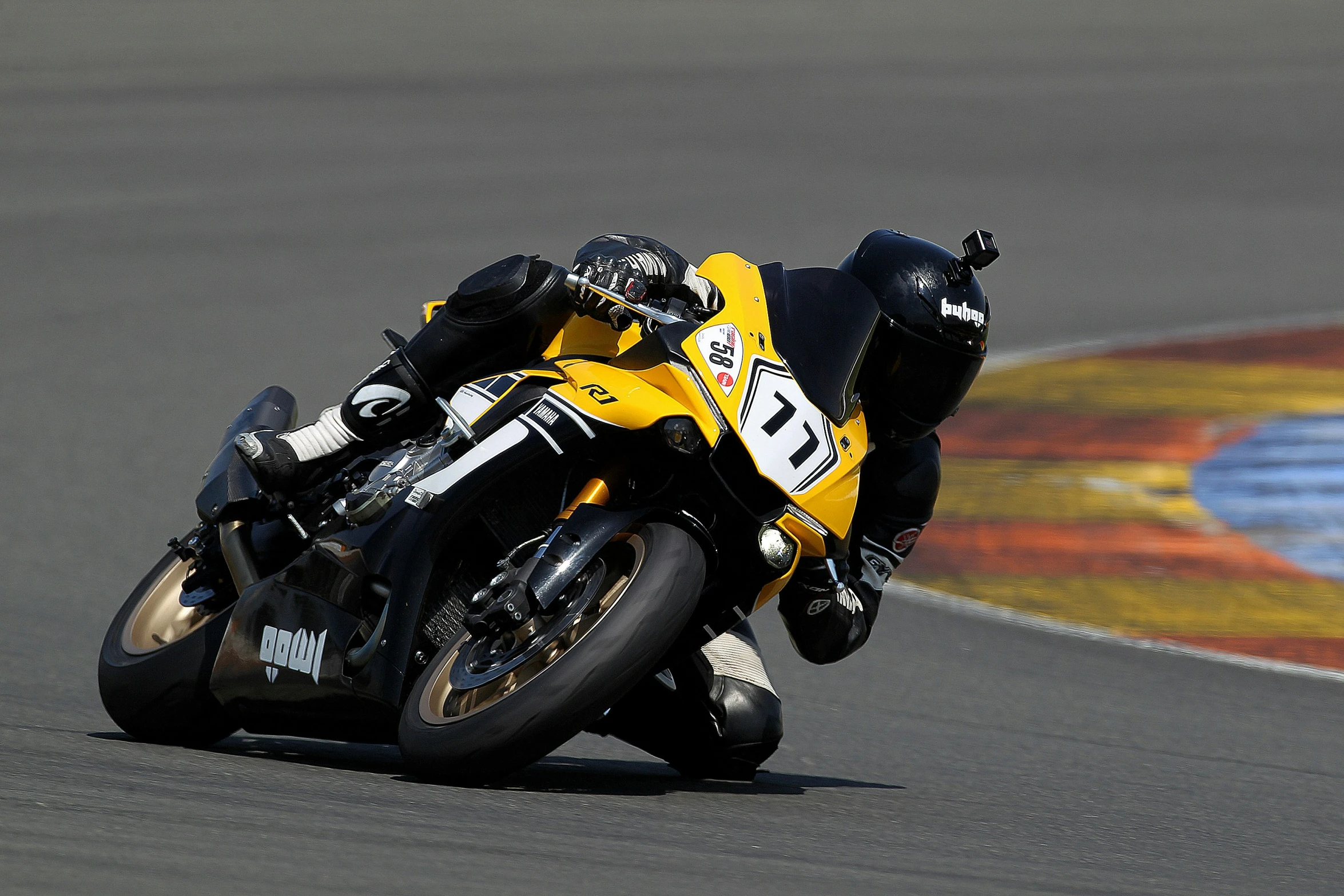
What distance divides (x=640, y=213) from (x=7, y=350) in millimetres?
5901

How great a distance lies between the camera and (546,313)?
4.73 metres

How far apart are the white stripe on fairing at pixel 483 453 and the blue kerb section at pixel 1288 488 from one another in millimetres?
4778

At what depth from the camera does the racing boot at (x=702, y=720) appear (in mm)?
4848

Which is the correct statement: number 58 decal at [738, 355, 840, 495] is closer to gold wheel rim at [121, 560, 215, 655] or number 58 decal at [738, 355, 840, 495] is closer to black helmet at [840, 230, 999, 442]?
black helmet at [840, 230, 999, 442]

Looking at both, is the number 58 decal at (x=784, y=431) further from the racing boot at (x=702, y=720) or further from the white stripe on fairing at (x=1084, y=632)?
the white stripe on fairing at (x=1084, y=632)

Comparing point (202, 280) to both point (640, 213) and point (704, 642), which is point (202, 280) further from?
point (704, 642)

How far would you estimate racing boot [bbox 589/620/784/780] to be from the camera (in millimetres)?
4848

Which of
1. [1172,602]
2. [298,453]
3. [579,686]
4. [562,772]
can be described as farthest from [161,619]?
[1172,602]

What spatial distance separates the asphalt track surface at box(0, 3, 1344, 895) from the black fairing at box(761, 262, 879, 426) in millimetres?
948

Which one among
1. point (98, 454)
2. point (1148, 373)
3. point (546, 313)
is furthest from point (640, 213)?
point (546, 313)

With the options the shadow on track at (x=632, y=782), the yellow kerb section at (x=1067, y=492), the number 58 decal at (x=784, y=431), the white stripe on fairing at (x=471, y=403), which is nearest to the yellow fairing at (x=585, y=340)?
the white stripe on fairing at (x=471, y=403)

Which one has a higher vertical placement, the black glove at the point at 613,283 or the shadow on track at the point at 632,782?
the black glove at the point at 613,283

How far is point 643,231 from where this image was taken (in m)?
14.8

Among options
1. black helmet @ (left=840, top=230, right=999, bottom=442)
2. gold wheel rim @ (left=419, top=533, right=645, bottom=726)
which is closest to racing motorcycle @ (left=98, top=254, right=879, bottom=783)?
gold wheel rim @ (left=419, top=533, right=645, bottom=726)
